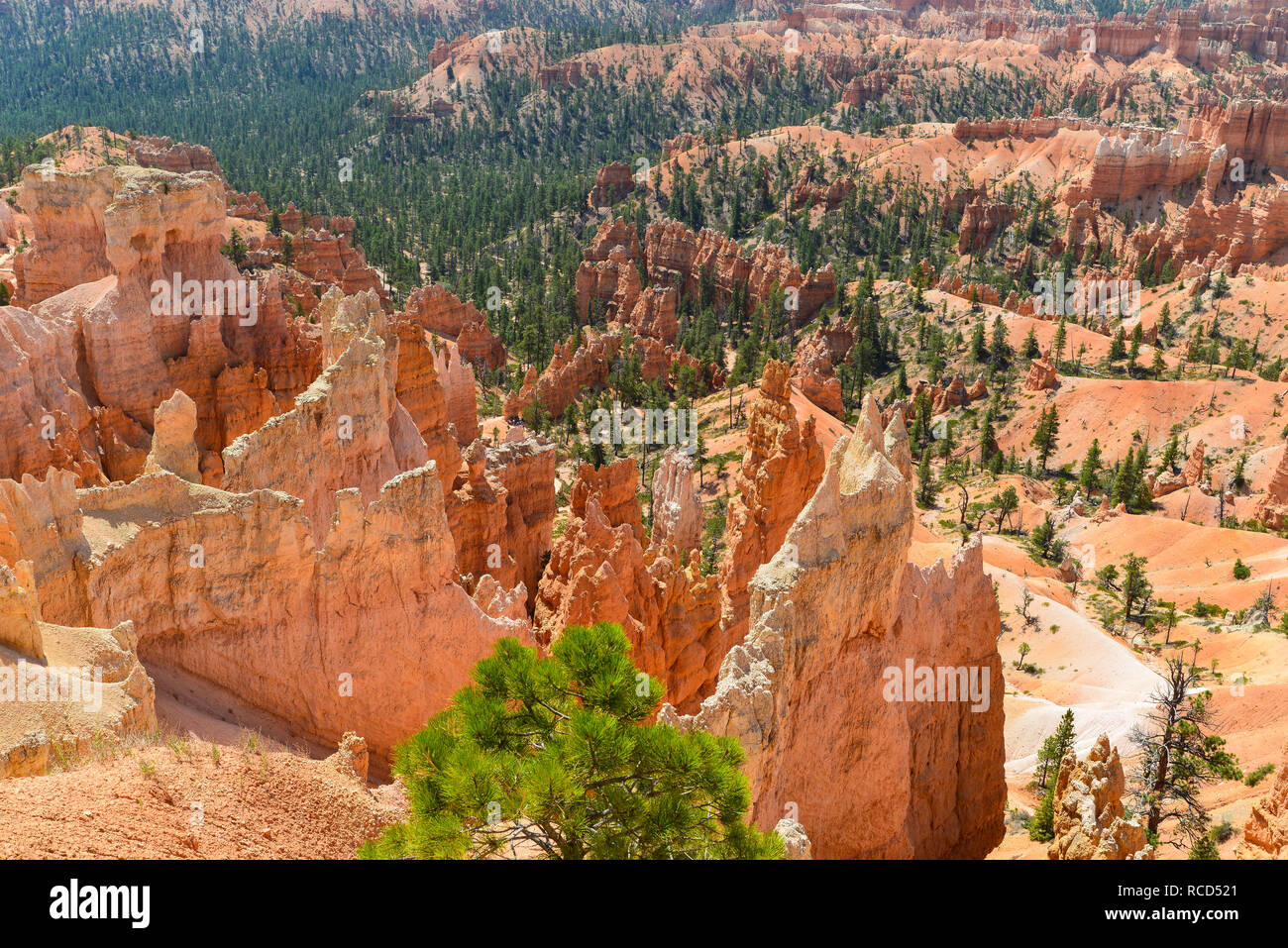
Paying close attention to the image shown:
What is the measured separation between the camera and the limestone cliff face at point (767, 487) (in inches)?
1208

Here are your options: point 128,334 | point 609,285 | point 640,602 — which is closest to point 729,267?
point 609,285

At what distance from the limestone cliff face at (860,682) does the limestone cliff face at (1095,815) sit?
231cm

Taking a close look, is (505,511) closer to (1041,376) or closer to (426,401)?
(426,401)

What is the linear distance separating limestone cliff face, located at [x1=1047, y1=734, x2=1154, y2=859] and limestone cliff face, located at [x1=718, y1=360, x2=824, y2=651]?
12.4 m

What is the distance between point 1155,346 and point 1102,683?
56.2 meters

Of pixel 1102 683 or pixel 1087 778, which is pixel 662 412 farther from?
pixel 1087 778

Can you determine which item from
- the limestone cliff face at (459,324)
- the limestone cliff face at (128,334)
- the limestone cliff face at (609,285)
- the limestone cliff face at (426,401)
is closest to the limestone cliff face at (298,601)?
the limestone cliff face at (128,334)

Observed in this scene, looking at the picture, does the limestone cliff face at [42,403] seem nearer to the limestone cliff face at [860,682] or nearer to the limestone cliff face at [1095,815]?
the limestone cliff face at [860,682]

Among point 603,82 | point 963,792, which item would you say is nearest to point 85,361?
point 963,792

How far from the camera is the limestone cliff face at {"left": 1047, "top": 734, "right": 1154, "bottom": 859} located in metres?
14.5

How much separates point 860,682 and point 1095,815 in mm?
4052

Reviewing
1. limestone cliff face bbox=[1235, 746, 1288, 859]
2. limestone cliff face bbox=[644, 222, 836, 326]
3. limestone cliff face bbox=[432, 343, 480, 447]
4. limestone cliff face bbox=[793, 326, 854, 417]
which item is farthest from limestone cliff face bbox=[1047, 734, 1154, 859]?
limestone cliff face bbox=[644, 222, 836, 326]

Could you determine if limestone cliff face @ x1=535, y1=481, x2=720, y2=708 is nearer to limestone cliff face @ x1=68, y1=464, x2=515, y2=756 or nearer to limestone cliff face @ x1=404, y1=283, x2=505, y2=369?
limestone cliff face @ x1=68, y1=464, x2=515, y2=756
